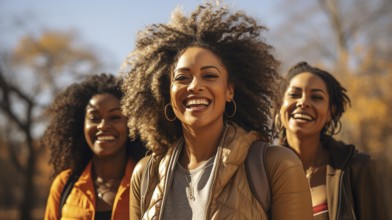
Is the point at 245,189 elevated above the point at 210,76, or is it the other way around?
the point at 210,76

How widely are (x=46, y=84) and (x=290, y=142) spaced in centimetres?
2352

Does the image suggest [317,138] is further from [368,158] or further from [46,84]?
[46,84]

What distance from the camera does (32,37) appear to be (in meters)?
24.9

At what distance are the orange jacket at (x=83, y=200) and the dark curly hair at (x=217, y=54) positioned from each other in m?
0.77

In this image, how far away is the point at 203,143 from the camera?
308 cm

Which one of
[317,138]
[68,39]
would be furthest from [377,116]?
[68,39]

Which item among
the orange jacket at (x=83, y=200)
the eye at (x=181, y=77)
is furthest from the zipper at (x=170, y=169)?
the orange jacket at (x=83, y=200)

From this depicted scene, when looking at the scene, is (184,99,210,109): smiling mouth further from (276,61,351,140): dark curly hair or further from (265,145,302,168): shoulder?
(276,61,351,140): dark curly hair

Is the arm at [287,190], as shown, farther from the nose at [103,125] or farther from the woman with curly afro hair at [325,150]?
the nose at [103,125]

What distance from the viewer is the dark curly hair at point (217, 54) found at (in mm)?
3217

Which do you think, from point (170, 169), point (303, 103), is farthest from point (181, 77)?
point (303, 103)

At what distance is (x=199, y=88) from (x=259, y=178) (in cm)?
68

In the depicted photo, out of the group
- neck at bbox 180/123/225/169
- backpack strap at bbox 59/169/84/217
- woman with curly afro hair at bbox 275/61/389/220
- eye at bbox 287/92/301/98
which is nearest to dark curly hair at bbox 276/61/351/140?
woman with curly afro hair at bbox 275/61/389/220

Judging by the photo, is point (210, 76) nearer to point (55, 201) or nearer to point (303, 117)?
point (303, 117)
